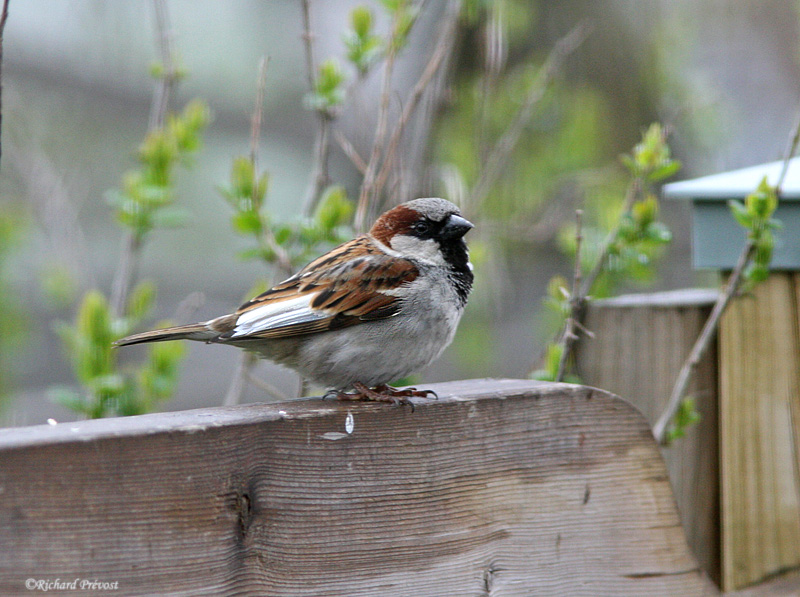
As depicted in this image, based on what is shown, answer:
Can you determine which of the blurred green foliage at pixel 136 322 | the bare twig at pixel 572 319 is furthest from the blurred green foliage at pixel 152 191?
the bare twig at pixel 572 319

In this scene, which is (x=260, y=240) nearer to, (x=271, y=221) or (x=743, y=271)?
(x=271, y=221)

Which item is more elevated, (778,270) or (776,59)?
(776,59)

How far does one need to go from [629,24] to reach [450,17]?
2.27 metres

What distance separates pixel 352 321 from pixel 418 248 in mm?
338

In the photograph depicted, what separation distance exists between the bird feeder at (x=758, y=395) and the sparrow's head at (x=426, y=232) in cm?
56

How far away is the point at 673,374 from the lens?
2.42 m

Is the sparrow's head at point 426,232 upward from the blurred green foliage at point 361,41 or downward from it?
downward

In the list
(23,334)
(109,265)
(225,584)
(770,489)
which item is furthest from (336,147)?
(225,584)

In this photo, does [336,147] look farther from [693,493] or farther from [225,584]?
[225,584]

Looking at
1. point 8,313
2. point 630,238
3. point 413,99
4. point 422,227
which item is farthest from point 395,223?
point 8,313

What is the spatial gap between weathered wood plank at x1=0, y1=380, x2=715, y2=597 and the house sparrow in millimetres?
269

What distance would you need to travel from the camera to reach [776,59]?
651 centimetres

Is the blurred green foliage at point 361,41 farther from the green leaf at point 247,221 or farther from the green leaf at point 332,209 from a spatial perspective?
the green leaf at point 247,221

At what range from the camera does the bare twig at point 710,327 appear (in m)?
2.15
